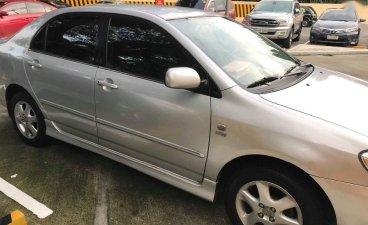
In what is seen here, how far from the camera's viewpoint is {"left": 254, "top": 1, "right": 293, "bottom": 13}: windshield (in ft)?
46.5

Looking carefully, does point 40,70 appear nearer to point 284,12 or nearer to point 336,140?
point 336,140

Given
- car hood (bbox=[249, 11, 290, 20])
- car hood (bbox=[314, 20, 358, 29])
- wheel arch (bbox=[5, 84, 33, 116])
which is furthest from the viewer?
car hood (bbox=[314, 20, 358, 29])

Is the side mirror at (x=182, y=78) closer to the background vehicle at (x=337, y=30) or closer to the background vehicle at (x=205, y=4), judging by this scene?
the background vehicle at (x=205, y=4)

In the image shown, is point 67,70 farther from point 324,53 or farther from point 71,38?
point 324,53

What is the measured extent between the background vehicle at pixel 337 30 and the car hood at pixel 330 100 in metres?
11.4

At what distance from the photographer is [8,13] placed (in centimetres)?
1083

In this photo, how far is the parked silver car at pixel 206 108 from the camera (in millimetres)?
2527

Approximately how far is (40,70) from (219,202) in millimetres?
2101

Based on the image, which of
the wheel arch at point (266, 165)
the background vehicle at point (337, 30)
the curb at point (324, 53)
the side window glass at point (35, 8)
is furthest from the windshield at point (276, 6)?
the wheel arch at point (266, 165)

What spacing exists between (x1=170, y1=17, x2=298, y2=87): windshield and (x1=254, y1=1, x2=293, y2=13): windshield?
11.0 metres

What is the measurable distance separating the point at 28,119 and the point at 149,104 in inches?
70.8

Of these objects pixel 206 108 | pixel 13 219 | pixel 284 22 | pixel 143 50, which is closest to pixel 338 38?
pixel 284 22

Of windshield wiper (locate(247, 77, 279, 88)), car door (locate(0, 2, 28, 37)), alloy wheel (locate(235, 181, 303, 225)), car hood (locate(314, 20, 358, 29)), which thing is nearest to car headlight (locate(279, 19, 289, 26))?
car hood (locate(314, 20, 358, 29))

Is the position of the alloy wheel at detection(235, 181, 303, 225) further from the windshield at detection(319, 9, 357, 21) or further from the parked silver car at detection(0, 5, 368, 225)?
the windshield at detection(319, 9, 357, 21)
